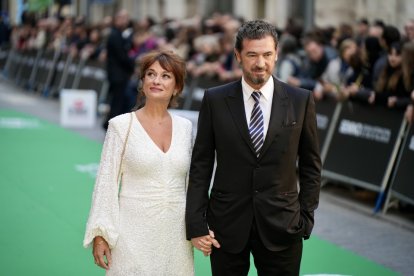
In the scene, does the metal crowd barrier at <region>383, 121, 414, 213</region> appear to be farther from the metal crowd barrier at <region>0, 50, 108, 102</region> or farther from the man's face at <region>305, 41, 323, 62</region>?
the metal crowd barrier at <region>0, 50, 108, 102</region>

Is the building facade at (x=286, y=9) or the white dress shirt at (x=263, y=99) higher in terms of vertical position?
the white dress shirt at (x=263, y=99)

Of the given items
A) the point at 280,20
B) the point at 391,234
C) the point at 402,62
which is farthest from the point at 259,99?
the point at 280,20

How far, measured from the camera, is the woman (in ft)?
15.3

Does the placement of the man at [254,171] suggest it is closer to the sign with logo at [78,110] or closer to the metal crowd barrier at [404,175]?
the metal crowd barrier at [404,175]

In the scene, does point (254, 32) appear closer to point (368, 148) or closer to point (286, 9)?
point (368, 148)

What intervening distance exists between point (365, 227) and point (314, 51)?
12.8 feet

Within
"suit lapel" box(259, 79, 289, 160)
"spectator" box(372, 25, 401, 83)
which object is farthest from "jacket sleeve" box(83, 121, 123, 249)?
"spectator" box(372, 25, 401, 83)

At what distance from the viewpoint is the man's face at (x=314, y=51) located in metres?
12.5

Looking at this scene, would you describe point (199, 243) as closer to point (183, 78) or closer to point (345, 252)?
point (183, 78)

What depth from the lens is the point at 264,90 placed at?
4469 mm

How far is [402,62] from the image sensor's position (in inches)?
390

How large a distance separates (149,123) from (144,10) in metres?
30.9

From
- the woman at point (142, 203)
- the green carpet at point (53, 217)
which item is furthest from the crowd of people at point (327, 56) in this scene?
the green carpet at point (53, 217)

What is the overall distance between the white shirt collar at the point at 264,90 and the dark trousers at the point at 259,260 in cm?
67
